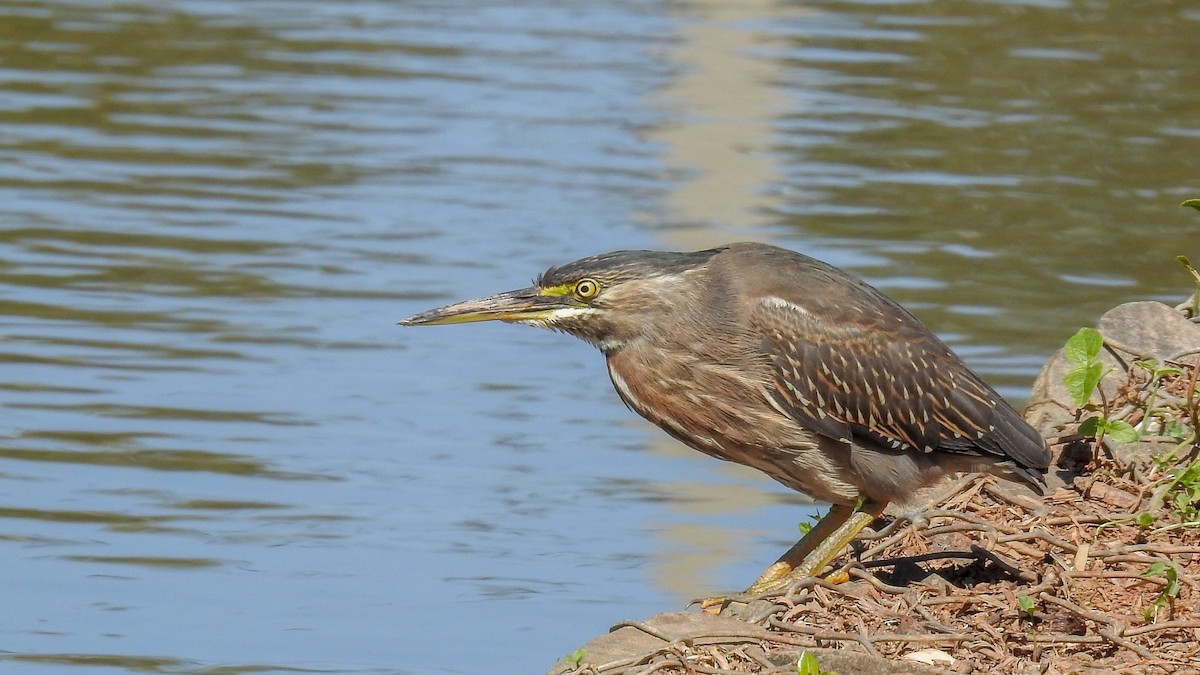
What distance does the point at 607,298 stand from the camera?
6.05 metres

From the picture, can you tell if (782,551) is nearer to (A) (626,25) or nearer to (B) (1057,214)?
(B) (1057,214)

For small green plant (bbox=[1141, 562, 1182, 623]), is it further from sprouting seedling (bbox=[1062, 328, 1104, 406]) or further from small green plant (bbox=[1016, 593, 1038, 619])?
sprouting seedling (bbox=[1062, 328, 1104, 406])

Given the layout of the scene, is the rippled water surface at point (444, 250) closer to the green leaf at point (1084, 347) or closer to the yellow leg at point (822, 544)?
the yellow leg at point (822, 544)

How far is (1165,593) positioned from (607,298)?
72.7 inches

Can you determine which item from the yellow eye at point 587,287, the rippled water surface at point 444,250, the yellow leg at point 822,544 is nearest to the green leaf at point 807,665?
the yellow leg at point 822,544

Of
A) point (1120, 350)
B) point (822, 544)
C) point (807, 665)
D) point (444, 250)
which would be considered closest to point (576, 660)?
point (807, 665)

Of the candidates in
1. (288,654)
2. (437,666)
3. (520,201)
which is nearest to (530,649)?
(437,666)

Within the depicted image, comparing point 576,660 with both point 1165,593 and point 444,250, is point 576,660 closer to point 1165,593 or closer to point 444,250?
point 1165,593

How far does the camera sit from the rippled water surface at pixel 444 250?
7.91m

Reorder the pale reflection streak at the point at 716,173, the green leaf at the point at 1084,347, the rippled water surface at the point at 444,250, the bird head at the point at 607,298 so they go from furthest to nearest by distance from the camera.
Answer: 1. the pale reflection streak at the point at 716,173
2. the rippled water surface at the point at 444,250
3. the green leaf at the point at 1084,347
4. the bird head at the point at 607,298

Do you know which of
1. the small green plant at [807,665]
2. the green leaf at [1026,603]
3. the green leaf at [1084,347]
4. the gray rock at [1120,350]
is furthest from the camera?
the gray rock at [1120,350]

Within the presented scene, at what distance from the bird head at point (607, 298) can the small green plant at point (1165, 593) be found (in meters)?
1.57

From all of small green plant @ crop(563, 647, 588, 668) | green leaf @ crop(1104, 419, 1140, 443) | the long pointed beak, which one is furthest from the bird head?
green leaf @ crop(1104, 419, 1140, 443)

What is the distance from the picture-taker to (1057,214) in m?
13.1
